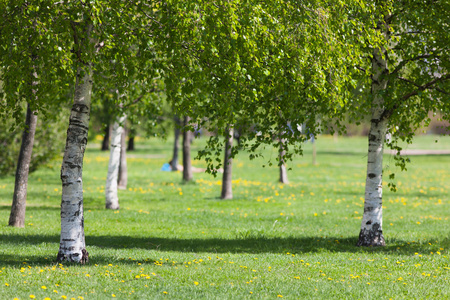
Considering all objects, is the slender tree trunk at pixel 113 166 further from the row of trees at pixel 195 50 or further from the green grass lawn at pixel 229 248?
the row of trees at pixel 195 50

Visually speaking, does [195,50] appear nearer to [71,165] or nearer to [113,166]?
[71,165]

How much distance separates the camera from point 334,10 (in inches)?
308

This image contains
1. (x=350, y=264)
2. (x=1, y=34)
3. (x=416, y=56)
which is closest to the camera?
(x=1, y=34)

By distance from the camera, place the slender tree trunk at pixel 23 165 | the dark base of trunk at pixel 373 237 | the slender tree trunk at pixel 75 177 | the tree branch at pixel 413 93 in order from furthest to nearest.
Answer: the slender tree trunk at pixel 23 165
the dark base of trunk at pixel 373 237
the tree branch at pixel 413 93
the slender tree trunk at pixel 75 177

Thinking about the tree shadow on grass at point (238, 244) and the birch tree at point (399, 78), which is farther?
the tree shadow on grass at point (238, 244)

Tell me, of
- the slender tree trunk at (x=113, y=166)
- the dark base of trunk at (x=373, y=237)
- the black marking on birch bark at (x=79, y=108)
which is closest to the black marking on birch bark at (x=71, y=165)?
the black marking on birch bark at (x=79, y=108)

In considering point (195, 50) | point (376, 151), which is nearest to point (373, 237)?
point (376, 151)

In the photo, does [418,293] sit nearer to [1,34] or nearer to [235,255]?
[235,255]

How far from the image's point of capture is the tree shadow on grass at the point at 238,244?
9906 mm

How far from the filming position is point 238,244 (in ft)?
35.1

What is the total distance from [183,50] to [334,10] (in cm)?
238

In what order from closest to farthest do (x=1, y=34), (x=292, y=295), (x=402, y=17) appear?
(x=292, y=295)
(x=1, y=34)
(x=402, y=17)

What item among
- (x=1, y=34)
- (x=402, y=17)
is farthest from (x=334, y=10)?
(x=1, y=34)

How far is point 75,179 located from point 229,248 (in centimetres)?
383
